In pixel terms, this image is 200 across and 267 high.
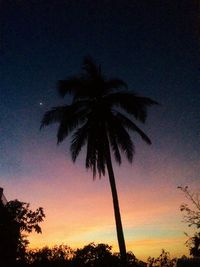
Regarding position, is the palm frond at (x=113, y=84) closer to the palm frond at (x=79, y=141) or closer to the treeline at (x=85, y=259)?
the palm frond at (x=79, y=141)

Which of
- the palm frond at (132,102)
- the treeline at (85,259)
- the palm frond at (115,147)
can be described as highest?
the palm frond at (132,102)

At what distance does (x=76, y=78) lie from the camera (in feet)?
91.6

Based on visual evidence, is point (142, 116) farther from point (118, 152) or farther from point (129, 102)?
point (118, 152)

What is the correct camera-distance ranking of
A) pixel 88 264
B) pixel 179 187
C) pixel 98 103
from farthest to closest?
pixel 88 264
pixel 98 103
pixel 179 187

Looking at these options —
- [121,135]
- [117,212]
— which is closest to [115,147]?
[121,135]

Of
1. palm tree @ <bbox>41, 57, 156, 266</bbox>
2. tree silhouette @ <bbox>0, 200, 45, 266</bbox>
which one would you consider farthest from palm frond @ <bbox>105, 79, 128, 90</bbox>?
tree silhouette @ <bbox>0, 200, 45, 266</bbox>

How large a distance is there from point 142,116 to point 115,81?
320cm

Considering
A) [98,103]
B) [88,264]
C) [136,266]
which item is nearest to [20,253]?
[88,264]

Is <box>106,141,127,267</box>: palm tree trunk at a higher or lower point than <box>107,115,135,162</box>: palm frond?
lower

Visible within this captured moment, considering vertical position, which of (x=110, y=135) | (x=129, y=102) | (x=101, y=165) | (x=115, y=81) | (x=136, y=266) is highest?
(x=115, y=81)

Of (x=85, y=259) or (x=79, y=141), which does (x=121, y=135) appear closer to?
(x=79, y=141)

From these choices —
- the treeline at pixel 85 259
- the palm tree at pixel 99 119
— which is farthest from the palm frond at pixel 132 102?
the treeline at pixel 85 259

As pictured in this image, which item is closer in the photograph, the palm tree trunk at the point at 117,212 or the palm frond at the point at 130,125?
the palm tree trunk at the point at 117,212

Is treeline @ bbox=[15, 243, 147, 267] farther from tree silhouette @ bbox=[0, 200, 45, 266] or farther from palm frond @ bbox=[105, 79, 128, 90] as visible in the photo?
palm frond @ bbox=[105, 79, 128, 90]
